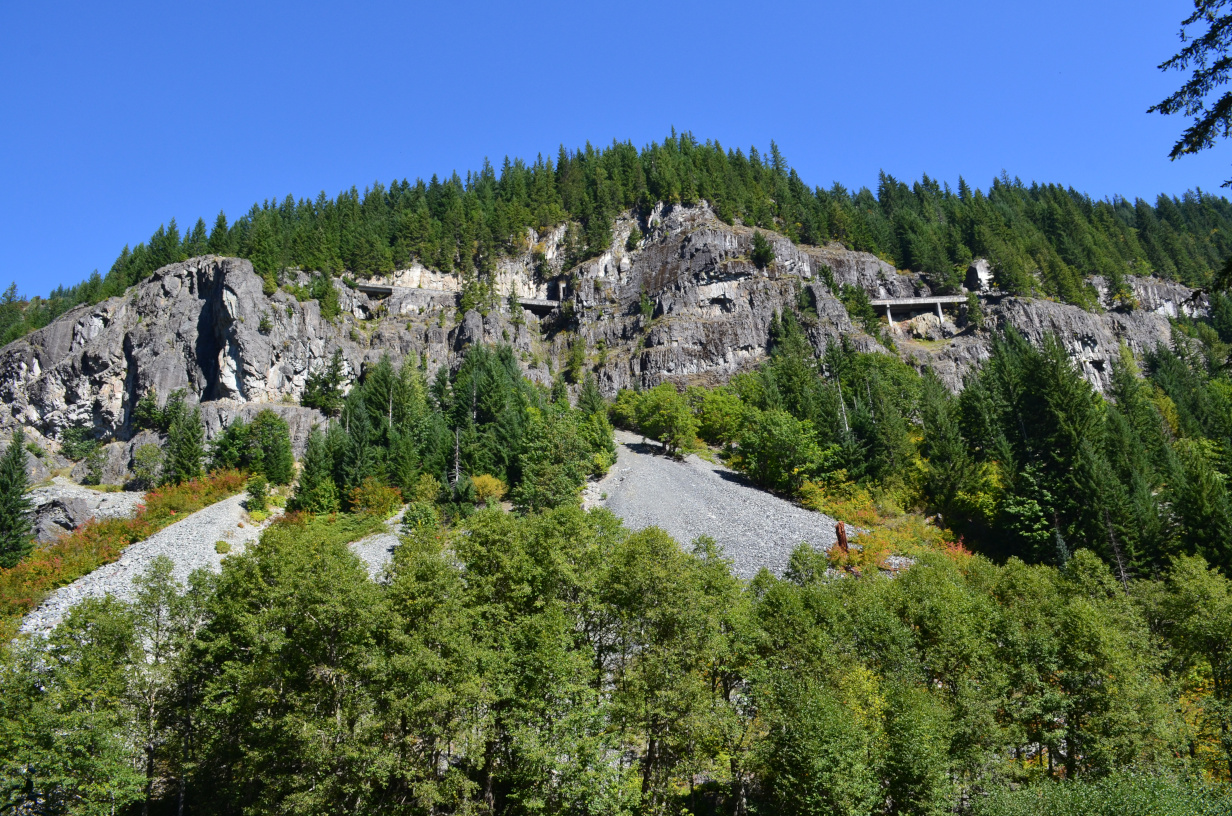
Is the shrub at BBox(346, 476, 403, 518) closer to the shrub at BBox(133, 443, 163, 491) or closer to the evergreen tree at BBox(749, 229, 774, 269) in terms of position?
the shrub at BBox(133, 443, 163, 491)

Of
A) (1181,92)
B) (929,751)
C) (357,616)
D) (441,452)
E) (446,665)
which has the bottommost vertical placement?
(929,751)

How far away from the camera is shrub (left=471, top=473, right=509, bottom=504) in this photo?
49.5m

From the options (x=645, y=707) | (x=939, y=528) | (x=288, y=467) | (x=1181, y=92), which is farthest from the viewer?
(x=288, y=467)

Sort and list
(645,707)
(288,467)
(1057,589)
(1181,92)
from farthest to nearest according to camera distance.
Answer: (288,467)
(1057,589)
(645,707)
(1181,92)

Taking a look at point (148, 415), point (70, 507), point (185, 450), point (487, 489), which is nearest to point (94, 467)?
point (148, 415)

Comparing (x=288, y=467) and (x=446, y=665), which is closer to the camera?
(x=446, y=665)

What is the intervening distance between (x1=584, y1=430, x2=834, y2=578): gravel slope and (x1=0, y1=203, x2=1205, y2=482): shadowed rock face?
2743 centimetres

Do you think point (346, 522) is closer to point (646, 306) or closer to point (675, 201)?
point (646, 306)

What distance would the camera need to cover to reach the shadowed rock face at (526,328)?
68000 mm

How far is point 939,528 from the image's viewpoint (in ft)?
151

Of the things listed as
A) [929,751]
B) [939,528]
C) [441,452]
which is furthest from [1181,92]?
[441,452]

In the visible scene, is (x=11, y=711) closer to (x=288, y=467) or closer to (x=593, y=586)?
(x=593, y=586)

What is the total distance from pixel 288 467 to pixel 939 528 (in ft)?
173

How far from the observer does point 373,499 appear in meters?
48.1
